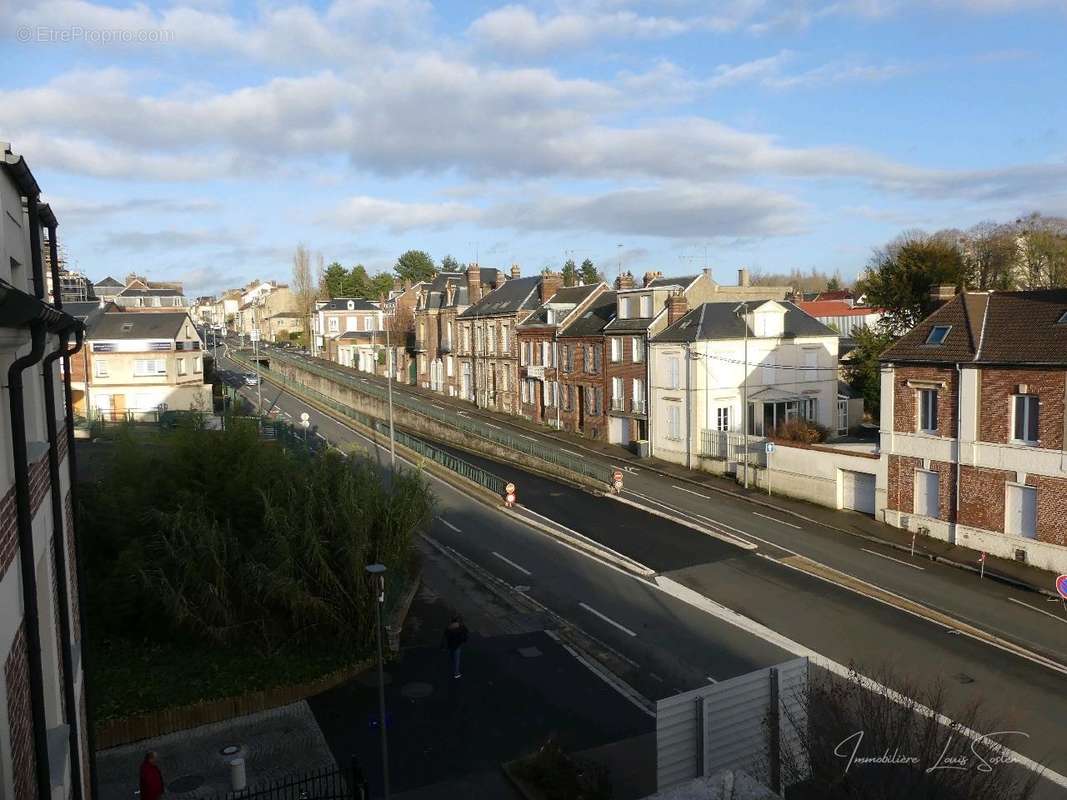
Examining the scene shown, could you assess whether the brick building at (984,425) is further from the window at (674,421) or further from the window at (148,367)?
the window at (148,367)

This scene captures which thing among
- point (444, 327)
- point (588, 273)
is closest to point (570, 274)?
point (588, 273)

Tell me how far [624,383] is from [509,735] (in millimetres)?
31268

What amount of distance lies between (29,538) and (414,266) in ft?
395

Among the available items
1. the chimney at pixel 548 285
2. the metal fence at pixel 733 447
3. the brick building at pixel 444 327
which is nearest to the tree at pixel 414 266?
the brick building at pixel 444 327

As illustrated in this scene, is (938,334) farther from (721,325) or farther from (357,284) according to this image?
(357,284)

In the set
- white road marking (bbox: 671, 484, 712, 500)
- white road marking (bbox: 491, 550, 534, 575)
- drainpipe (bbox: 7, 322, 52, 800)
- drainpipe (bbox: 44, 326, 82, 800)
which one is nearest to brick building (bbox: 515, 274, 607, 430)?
white road marking (bbox: 671, 484, 712, 500)

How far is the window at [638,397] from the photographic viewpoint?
43.7 metres

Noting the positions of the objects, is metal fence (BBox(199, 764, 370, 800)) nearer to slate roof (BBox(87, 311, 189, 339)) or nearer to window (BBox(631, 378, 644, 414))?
window (BBox(631, 378, 644, 414))

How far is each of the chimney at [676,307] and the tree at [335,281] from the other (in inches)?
3519

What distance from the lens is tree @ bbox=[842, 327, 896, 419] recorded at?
46.1 metres

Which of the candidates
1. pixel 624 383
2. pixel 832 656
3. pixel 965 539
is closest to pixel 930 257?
pixel 624 383

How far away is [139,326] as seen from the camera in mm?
50625

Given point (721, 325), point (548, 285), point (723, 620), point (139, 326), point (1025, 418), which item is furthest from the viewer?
point (548, 285)

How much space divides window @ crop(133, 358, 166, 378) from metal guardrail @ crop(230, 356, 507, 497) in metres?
10.2
